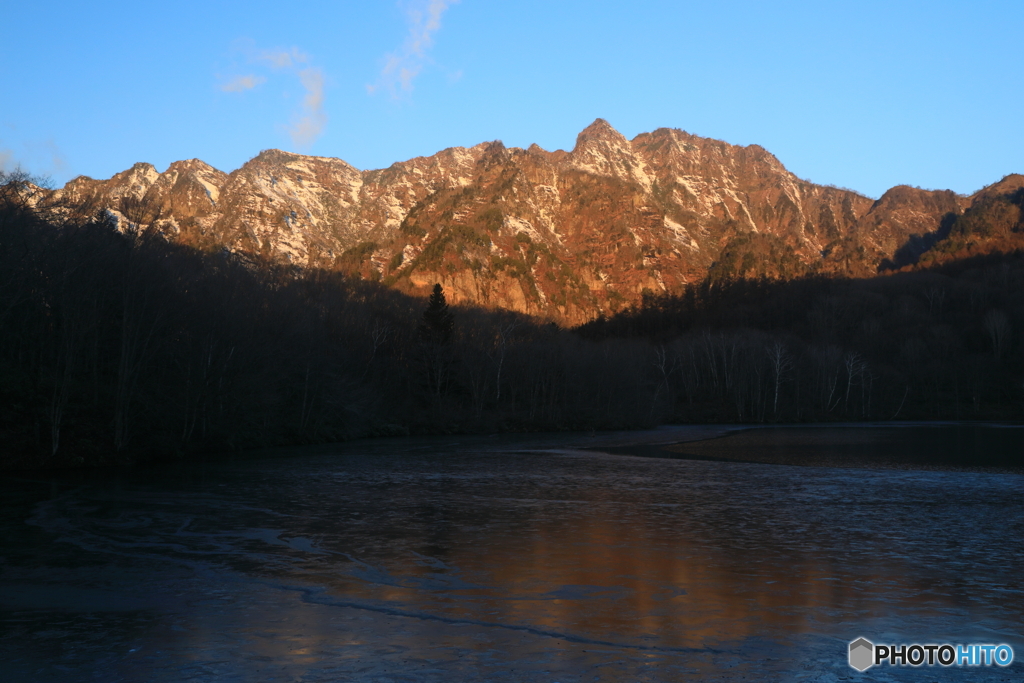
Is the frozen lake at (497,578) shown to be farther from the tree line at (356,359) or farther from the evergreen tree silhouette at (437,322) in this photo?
the evergreen tree silhouette at (437,322)

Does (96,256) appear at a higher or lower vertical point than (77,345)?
higher

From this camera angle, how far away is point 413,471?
40.1 m

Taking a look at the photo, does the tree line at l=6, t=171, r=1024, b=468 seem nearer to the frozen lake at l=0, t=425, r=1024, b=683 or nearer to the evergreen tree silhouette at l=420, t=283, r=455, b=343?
the evergreen tree silhouette at l=420, t=283, r=455, b=343

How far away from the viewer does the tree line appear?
1596 inches

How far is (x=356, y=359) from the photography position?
289 ft

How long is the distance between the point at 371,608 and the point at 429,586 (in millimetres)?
1895

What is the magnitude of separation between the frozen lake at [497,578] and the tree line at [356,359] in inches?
410

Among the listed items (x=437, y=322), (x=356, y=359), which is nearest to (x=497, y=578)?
(x=356, y=359)

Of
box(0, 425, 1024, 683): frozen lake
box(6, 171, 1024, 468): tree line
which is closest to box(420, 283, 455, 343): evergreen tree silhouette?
box(6, 171, 1024, 468): tree line

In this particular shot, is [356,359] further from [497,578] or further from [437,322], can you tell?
[497,578]

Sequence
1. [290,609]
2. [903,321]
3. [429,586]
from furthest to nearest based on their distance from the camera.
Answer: [903,321] → [429,586] → [290,609]

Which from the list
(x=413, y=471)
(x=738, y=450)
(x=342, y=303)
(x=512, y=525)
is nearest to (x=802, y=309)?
(x=342, y=303)

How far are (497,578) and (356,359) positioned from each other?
7478cm

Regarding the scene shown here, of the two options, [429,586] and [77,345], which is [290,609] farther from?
[77,345]
